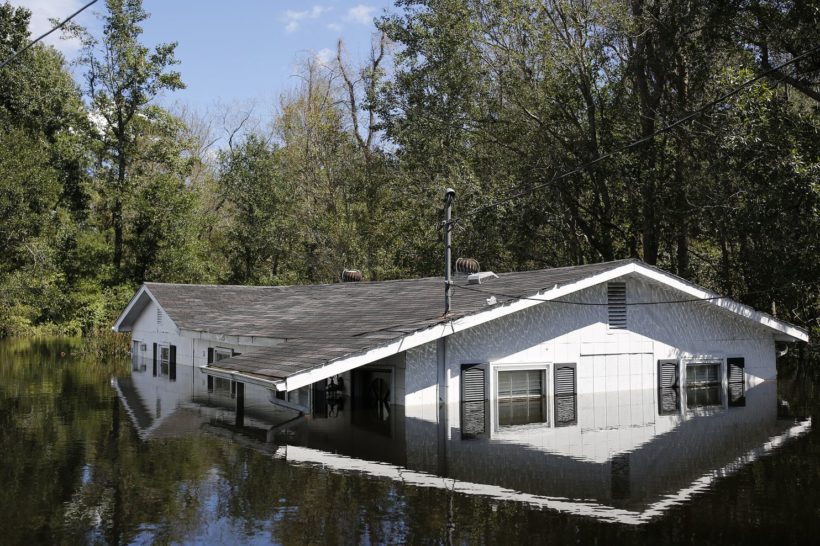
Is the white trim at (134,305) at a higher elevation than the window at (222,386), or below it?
higher

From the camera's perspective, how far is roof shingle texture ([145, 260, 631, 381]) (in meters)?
17.6

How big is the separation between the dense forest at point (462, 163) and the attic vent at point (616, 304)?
3.51 m

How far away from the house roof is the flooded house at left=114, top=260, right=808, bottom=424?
0.16 ft

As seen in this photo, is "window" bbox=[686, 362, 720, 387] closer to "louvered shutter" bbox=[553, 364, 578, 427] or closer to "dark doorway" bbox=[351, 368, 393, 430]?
"louvered shutter" bbox=[553, 364, 578, 427]

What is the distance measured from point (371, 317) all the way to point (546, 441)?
24.0ft

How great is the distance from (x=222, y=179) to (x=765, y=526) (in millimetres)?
46429

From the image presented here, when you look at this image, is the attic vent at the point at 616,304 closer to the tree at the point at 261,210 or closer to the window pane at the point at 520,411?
the window pane at the point at 520,411

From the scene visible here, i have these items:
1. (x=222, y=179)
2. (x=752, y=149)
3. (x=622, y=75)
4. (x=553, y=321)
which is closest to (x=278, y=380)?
(x=553, y=321)

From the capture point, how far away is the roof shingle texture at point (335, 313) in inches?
693

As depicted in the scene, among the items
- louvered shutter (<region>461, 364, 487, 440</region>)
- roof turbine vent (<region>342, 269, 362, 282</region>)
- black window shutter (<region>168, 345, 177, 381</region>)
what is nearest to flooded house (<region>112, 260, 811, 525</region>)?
louvered shutter (<region>461, 364, 487, 440</region>)

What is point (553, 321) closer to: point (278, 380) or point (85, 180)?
point (278, 380)

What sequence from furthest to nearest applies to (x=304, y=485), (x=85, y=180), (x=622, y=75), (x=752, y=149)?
(x=85, y=180) < (x=622, y=75) < (x=752, y=149) < (x=304, y=485)

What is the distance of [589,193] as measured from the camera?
35.0 meters

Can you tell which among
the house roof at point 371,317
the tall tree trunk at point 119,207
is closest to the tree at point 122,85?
the tall tree trunk at point 119,207
